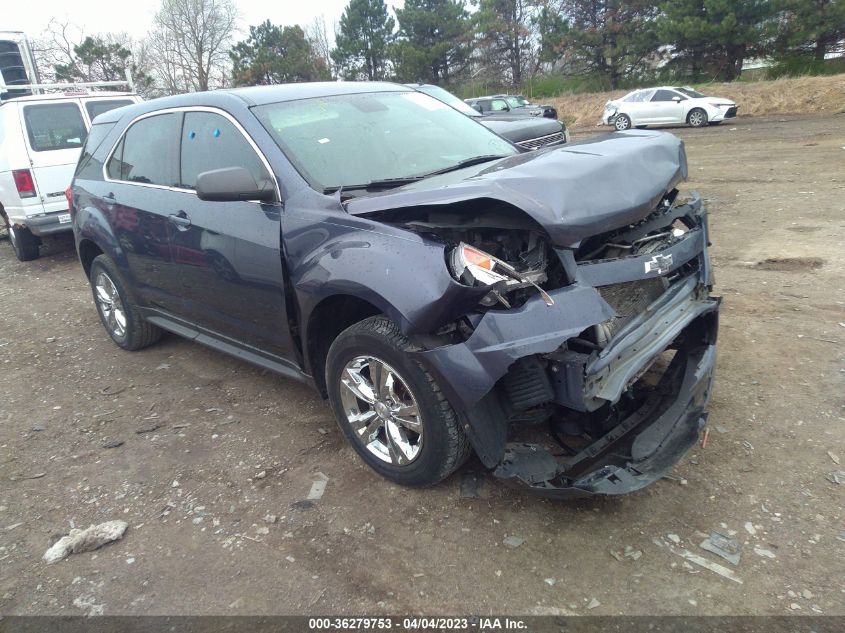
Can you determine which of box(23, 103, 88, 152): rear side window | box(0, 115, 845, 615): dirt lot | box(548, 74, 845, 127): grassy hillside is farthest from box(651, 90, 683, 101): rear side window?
box(23, 103, 88, 152): rear side window

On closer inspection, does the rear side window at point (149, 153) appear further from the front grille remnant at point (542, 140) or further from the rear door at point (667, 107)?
the rear door at point (667, 107)

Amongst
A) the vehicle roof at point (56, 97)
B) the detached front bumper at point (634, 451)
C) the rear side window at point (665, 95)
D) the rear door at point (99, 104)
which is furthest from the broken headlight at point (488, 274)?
the rear side window at point (665, 95)

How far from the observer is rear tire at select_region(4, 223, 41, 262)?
909cm

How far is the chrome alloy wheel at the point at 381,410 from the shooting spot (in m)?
2.97

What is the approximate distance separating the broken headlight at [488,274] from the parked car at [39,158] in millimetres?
7545

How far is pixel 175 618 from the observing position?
253cm

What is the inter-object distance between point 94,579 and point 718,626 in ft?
8.40

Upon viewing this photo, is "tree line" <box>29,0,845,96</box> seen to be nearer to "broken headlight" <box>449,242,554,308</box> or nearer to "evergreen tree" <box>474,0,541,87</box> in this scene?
"evergreen tree" <box>474,0,541,87</box>

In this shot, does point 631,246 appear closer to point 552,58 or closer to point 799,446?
point 799,446

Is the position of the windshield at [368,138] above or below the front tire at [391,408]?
above

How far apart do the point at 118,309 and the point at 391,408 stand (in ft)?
11.0

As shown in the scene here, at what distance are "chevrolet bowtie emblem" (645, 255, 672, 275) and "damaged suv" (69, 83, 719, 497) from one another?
2cm

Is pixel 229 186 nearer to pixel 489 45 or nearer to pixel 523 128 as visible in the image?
pixel 523 128

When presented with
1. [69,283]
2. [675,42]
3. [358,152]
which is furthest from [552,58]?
[358,152]
